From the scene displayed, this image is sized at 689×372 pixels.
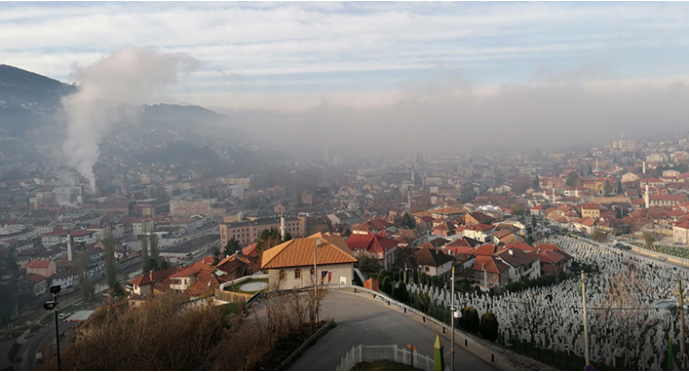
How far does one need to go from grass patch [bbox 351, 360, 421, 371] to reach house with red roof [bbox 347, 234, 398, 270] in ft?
32.8

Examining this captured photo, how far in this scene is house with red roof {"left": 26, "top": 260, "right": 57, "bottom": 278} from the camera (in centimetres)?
2316

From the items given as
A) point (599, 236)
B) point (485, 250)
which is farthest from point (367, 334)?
point (599, 236)

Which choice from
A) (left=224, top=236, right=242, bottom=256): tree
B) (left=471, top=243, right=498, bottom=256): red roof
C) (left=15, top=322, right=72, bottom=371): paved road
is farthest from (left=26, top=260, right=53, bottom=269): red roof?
(left=471, top=243, right=498, bottom=256): red roof

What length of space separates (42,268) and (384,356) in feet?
75.2

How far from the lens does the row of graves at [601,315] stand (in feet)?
34.1

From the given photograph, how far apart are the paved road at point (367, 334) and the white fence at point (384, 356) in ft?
0.62

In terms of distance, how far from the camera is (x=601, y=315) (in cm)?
1271

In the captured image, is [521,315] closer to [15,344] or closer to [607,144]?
[15,344]

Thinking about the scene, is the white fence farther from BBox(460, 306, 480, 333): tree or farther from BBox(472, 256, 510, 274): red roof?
BBox(472, 256, 510, 274): red roof

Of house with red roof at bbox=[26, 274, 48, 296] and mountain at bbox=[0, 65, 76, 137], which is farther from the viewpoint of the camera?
mountain at bbox=[0, 65, 76, 137]

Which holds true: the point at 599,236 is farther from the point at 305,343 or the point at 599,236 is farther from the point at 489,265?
the point at 305,343

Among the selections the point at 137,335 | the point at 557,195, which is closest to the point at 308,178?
the point at 557,195

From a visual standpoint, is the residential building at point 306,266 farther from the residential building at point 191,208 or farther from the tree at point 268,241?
the residential building at point 191,208

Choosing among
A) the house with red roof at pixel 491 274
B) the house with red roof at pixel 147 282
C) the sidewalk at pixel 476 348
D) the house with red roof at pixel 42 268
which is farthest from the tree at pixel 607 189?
the sidewalk at pixel 476 348
